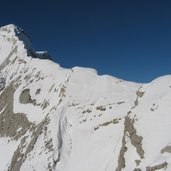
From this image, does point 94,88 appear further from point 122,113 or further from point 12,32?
point 12,32

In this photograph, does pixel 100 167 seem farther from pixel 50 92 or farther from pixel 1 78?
pixel 1 78

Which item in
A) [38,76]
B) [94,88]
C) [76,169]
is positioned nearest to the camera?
[76,169]

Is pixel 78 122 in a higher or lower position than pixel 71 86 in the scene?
lower

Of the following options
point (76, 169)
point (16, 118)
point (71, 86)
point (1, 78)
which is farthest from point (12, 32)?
point (76, 169)

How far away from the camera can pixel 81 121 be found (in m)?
36.2

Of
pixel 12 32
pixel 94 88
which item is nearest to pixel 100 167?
pixel 94 88

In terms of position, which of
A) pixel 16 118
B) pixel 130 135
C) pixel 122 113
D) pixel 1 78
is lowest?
pixel 130 135

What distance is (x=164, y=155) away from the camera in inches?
843

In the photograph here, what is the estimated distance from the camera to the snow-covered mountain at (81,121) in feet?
83.4

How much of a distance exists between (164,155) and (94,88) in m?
20.6

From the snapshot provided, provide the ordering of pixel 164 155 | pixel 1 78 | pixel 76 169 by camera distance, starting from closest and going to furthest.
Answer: pixel 164 155 < pixel 76 169 < pixel 1 78

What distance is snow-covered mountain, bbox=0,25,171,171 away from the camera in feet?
83.4

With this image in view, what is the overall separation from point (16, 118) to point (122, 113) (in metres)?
20.5

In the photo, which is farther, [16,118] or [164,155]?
[16,118]
